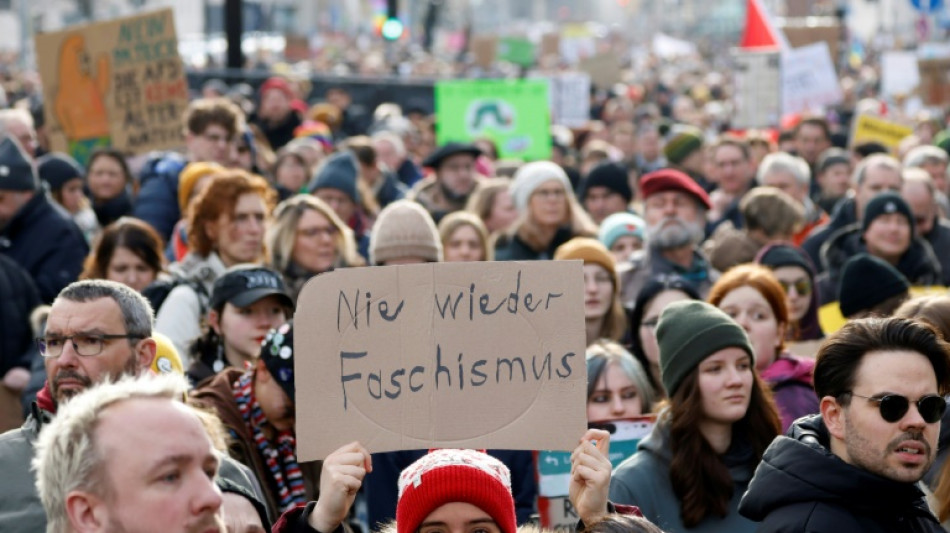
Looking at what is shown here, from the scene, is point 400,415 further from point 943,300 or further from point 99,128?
point 99,128

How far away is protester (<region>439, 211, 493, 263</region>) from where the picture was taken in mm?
7480

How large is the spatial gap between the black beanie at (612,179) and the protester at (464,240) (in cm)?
272

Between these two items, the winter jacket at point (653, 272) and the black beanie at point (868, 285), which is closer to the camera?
the black beanie at point (868, 285)

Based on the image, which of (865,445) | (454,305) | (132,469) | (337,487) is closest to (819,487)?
(865,445)

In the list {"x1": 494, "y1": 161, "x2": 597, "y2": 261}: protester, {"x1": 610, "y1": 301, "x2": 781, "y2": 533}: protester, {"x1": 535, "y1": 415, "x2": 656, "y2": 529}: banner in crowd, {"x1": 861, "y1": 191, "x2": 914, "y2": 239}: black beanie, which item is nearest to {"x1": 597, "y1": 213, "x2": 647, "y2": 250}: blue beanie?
{"x1": 494, "y1": 161, "x2": 597, "y2": 261}: protester

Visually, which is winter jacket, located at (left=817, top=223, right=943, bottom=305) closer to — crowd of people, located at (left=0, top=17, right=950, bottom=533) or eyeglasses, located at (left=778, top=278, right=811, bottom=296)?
crowd of people, located at (left=0, top=17, right=950, bottom=533)

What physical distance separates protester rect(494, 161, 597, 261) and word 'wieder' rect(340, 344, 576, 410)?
184 inches

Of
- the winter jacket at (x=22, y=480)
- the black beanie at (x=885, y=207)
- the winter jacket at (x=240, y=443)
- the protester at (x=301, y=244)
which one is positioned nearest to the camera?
the winter jacket at (x=22, y=480)

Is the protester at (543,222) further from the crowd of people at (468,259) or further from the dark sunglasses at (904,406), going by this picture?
the dark sunglasses at (904,406)

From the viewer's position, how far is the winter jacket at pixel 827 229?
9.38 meters

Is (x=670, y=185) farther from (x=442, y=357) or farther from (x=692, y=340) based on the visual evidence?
(x=442, y=357)

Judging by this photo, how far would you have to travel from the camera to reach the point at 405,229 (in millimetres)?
6852

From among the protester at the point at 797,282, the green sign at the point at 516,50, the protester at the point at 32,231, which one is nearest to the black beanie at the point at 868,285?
the protester at the point at 797,282

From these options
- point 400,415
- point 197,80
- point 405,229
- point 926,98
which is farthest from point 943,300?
point 197,80
